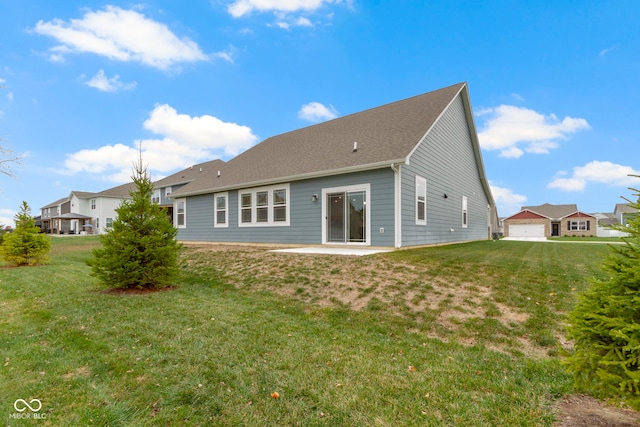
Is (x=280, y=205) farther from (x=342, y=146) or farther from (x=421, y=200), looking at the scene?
(x=421, y=200)

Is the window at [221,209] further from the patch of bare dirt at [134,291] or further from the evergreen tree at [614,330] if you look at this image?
the evergreen tree at [614,330]

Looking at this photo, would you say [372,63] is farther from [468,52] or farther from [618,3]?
[618,3]

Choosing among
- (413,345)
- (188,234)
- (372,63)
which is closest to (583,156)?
(372,63)

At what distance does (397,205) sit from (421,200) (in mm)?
2142

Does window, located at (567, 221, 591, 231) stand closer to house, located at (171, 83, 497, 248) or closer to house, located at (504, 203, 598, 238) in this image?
house, located at (504, 203, 598, 238)

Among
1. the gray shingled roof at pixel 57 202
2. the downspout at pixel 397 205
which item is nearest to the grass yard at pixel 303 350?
the downspout at pixel 397 205

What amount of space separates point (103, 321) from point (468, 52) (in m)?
18.0

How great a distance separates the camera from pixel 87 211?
135 feet

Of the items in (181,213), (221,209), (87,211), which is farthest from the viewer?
(87,211)

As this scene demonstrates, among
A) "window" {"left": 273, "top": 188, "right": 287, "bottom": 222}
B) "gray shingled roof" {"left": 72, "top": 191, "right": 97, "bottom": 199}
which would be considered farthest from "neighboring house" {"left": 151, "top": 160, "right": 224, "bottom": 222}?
"window" {"left": 273, "top": 188, "right": 287, "bottom": 222}

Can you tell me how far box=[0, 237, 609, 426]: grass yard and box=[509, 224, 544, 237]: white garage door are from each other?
123ft

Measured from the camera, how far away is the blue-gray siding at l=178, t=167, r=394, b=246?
10.2m

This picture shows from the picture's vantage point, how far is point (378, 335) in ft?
12.8

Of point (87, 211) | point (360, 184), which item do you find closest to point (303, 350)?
point (360, 184)
